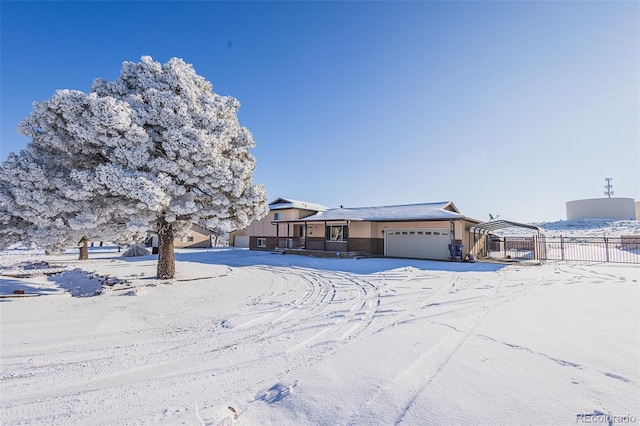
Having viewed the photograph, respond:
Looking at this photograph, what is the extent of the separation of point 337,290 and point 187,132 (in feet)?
21.7

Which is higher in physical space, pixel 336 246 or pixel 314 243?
pixel 314 243

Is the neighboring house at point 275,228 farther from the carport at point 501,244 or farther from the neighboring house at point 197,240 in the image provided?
the carport at point 501,244

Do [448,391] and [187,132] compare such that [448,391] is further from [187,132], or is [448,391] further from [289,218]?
[289,218]

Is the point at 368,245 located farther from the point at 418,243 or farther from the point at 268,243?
the point at 268,243

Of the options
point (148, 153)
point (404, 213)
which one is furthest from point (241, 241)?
point (148, 153)

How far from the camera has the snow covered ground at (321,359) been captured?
268cm

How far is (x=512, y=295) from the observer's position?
25.9 ft

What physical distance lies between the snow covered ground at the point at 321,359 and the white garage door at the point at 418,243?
11111 millimetres

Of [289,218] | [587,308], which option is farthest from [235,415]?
[289,218]

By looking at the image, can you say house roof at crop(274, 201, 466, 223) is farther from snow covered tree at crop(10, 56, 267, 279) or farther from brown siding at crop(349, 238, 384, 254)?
snow covered tree at crop(10, 56, 267, 279)

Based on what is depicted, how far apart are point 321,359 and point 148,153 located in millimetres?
8109

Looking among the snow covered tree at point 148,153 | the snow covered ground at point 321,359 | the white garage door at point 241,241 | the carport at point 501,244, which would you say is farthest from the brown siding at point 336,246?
the white garage door at point 241,241

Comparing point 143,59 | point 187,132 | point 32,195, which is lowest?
point 32,195

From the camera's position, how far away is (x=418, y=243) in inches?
786
